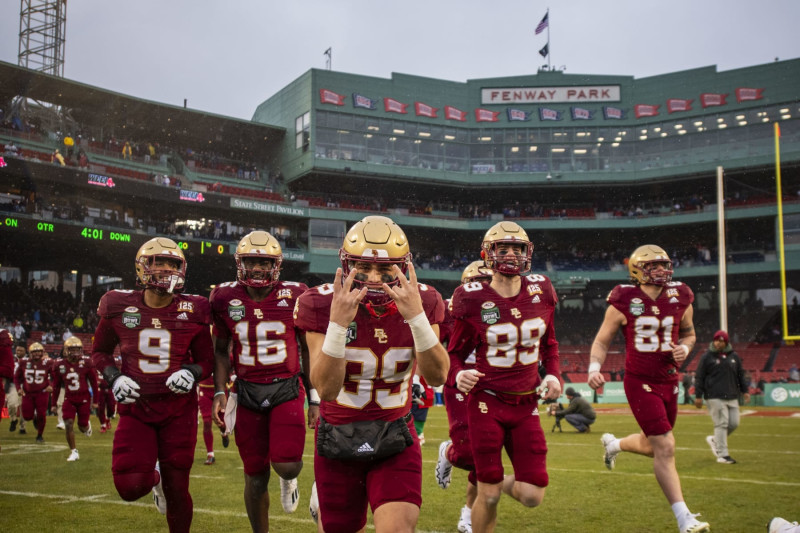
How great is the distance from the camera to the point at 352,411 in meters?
3.97

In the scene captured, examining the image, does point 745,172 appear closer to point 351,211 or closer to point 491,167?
point 491,167

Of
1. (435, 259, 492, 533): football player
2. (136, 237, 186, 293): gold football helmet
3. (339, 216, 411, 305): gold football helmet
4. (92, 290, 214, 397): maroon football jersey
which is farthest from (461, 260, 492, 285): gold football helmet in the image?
(339, 216, 411, 305): gold football helmet

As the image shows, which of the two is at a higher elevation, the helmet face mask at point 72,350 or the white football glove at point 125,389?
the white football glove at point 125,389

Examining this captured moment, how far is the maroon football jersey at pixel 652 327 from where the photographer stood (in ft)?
22.9

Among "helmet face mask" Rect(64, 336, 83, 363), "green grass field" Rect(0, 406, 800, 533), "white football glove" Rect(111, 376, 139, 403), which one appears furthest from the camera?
"helmet face mask" Rect(64, 336, 83, 363)

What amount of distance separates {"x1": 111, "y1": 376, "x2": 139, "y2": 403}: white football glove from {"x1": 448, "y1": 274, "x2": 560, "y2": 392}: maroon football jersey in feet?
8.62

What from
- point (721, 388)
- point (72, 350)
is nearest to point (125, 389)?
point (72, 350)

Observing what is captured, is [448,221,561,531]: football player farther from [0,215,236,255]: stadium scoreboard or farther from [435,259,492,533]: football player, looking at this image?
[0,215,236,255]: stadium scoreboard

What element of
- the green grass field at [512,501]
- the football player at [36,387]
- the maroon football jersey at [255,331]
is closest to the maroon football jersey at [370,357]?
the maroon football jersey at [255,331]

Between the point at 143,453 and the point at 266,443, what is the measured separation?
1029 millimetres

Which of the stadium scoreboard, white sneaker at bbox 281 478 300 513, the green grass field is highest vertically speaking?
the stadium scoreboard

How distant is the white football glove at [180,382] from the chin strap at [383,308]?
2325 mm

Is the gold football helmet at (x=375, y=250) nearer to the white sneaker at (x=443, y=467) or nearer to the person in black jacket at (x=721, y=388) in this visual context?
the white sneaker at (x=443, y=467)

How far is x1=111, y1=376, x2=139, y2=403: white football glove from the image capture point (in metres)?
5.36
